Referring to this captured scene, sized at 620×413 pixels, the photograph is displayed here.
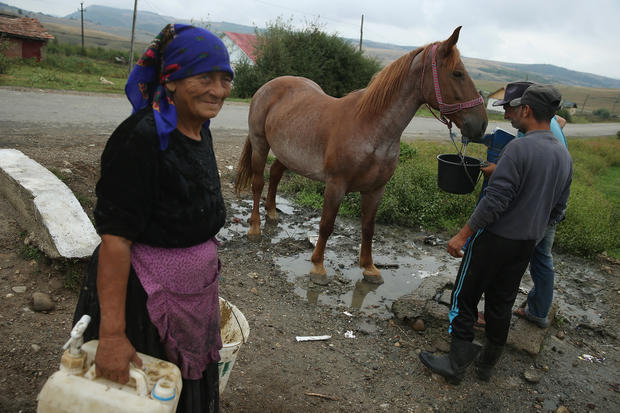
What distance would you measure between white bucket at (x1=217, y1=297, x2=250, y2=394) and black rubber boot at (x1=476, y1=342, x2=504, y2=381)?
1.91 m

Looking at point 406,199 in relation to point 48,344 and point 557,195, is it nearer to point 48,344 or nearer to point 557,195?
point 557,195

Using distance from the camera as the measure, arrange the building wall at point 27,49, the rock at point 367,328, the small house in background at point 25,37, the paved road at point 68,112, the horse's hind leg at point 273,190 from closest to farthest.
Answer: the rock at point 367,328 → the horse's hind leg at point 273,190 → the paved road at point 68,112 → the small house in background at point 25,37 → the building wall at point 27,49

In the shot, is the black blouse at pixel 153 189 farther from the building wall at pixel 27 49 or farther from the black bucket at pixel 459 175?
the building wall at pixel 27 49

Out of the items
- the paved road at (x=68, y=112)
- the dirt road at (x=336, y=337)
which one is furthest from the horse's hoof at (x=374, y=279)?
the paved road at (x=68, y=112)

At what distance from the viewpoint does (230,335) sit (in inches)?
91.7

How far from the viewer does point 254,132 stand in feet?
17.8

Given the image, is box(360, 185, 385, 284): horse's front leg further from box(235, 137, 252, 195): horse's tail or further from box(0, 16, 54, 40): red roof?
box(0, 16, 54, 40): red roof

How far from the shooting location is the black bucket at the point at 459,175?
330cm

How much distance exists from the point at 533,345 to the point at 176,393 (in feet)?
10.2

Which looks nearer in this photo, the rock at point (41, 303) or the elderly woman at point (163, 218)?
the elderly woman at point (163, 218)

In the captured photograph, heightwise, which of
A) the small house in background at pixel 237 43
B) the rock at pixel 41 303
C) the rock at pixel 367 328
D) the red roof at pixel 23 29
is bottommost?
the rock at pixel 367 328

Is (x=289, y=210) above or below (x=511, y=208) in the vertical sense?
below

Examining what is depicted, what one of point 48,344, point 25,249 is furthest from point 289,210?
point 48,344

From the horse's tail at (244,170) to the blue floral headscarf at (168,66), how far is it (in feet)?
13.7
